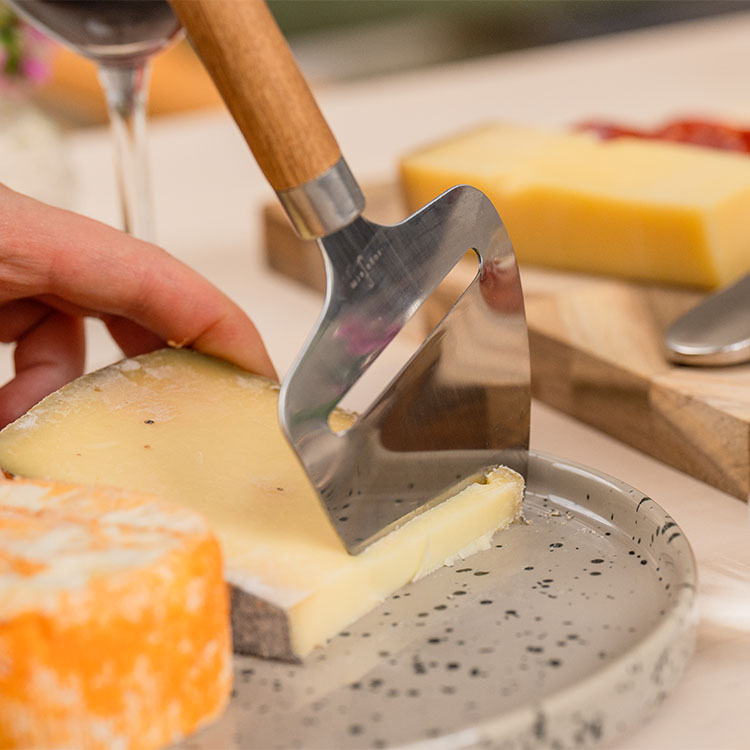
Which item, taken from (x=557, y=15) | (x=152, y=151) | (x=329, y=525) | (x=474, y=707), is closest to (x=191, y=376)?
(x=329, y=525)

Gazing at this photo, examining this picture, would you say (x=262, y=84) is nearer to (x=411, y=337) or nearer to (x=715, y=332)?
(x=715, y=332)

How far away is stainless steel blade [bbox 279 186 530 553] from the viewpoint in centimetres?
53

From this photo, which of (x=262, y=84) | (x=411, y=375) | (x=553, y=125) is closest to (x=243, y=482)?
(x=411, y=375)

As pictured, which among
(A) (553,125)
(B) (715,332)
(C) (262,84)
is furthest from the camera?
(A) (553,125)

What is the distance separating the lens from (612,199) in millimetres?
1034

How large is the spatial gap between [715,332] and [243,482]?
1.28 ft

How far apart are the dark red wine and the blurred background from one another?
5.94ft

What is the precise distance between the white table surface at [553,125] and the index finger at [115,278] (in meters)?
0.26

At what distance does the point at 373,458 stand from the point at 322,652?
0.34 feet

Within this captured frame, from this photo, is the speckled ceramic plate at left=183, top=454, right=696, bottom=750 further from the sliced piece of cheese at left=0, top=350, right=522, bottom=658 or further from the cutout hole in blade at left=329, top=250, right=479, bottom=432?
the cutout hole in blade at left=329, top=250, right=479, bottom=432

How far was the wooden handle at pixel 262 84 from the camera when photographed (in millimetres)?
525

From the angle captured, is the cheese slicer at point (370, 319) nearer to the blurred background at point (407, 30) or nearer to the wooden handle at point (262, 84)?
the wooden handle at point (262, 84)

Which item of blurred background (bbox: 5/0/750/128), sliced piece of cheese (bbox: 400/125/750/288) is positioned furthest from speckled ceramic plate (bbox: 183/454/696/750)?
blurred background (bbox: 5/0/750/128)

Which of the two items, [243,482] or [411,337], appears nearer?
[243,482]
